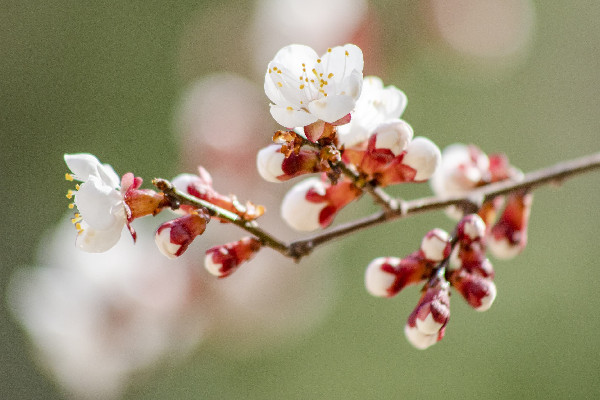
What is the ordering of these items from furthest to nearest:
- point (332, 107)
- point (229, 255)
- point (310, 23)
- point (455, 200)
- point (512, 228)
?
point (310, 23)
point (512, 228)
point (455, 200)
point (229, 255)
point (332, 107)

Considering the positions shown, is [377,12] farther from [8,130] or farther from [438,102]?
[8,130]

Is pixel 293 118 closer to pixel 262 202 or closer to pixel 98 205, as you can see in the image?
pixel 98 205

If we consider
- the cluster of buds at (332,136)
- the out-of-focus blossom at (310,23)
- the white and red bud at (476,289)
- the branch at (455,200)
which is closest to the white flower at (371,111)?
the cluster of buds at (332,136)

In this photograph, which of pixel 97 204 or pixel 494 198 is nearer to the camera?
pixel 97 204

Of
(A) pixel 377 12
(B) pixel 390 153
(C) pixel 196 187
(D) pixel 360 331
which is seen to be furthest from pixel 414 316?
(D) pixel 360 331

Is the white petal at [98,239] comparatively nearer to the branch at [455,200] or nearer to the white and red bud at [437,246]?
the branch at [455,200]

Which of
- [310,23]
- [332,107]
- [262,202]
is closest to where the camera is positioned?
[332,107]

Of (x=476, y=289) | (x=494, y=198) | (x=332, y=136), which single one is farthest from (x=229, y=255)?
(x=494, y=198)
